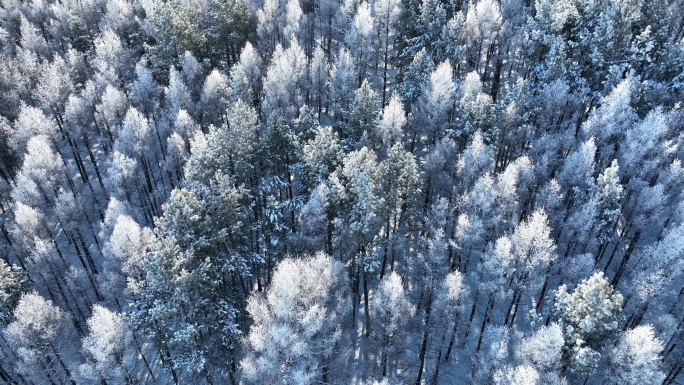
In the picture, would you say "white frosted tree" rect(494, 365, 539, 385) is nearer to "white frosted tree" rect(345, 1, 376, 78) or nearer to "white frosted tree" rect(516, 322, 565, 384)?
"white frosted tree" rect(516, 322, 565, 384)

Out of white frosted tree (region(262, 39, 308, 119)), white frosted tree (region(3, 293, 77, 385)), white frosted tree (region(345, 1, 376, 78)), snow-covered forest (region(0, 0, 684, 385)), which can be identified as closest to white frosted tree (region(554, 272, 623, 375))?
snow-covered forest (region(0, 0, 684, 385))

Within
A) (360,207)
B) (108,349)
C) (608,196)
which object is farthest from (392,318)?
(108,349)

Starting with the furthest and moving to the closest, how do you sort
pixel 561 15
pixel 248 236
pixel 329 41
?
pixel 329 41, pixel 561 15, pixel 248 236

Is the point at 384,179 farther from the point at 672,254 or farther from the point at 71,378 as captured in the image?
the point at 71,378

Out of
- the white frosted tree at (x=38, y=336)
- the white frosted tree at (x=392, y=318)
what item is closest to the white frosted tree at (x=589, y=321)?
the white frosted tree at (x=392, y=318)

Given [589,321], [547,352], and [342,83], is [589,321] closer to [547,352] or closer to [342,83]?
[547,352]

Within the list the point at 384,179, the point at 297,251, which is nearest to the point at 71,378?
the point at 297,251
